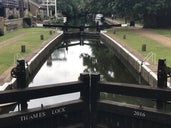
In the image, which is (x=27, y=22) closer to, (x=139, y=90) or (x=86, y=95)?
(x=86, y=95)

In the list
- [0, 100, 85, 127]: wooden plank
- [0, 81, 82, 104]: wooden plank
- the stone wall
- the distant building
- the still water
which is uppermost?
the distant building

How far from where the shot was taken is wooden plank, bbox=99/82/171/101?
26.8ft

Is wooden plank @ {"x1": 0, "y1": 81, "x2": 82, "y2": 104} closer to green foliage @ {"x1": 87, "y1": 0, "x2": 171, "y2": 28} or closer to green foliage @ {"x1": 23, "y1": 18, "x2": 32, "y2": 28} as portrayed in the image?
green foliage @ {"x1": 87, "y1": 0, "x2": 171, "y2": 28}

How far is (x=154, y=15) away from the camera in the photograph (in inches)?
1704

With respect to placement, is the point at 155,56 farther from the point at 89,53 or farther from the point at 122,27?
the point at 122,27

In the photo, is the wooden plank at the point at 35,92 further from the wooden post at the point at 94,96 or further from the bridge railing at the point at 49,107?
the wooden post at the point at 94,96

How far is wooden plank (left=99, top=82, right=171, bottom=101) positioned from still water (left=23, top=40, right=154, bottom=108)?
5244 millimetres

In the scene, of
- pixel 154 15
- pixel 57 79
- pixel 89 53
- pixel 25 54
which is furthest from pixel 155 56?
pixel 154 15

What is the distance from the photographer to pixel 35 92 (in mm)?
8219

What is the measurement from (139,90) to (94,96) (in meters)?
1.09

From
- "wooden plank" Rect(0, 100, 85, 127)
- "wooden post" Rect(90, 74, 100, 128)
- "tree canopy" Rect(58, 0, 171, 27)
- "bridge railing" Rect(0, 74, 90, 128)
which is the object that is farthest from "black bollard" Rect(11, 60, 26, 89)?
"tree canopy" Rect(58, 0, 171, 27)

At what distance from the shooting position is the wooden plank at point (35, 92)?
8.02 metres

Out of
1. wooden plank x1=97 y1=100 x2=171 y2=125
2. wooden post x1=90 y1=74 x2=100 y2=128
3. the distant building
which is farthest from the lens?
the distant building

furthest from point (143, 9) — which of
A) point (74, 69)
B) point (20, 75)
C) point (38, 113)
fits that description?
point (38, 113)
